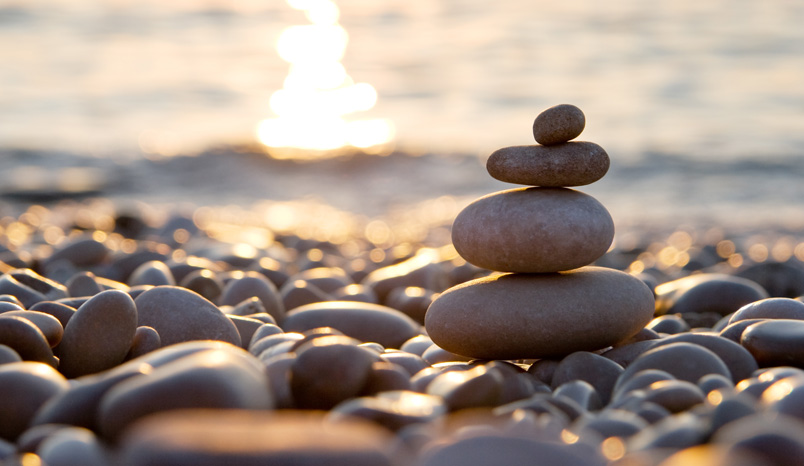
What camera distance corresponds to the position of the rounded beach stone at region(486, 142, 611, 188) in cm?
279

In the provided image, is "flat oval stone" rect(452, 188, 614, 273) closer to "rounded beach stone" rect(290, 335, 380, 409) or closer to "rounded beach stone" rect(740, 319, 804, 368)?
"rounded beach stone" rect(740, 319, 804, 368)

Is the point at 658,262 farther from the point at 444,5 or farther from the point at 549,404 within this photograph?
the point at 444,5

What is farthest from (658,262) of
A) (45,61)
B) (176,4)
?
(176,4)

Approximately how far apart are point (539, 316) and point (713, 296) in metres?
1.30

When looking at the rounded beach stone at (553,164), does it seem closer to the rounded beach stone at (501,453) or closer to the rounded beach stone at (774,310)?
the rounded beach stone at (774,310)

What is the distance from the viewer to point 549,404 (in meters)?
1.96

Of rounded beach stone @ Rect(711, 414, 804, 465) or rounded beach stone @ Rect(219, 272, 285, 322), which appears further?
rounded beach stone @ Rect(219, 272, 285, 322)

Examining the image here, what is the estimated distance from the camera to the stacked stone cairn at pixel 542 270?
267 cm

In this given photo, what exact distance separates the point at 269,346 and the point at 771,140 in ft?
40.2

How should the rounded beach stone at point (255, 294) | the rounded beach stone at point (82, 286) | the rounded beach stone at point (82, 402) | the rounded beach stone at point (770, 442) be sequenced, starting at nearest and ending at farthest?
1. the rounded beach stone at point (770, 442)
2. the rounded beach stone at point (82, 402)
3. the rounded beach stone at point (82, 286)
4. the rounded beach stone at point (255, 294)

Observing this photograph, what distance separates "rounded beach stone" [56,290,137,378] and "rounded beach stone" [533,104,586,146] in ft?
4.73

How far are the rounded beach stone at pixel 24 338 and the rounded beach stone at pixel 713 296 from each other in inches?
101

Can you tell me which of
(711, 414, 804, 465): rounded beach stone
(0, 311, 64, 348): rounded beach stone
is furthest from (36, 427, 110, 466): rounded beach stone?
(711, 414, 804, 465): rounded beach stone

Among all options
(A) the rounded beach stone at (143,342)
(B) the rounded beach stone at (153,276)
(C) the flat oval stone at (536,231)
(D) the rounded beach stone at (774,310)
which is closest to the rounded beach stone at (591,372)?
(C) the flat oval stone at (536,231)
